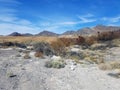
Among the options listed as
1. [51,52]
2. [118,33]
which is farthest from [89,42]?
[51,52]

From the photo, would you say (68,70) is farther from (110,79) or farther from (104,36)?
(104,36)

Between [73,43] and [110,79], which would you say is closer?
[110,79]

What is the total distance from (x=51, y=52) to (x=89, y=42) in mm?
18771

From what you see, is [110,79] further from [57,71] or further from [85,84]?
[57,71]

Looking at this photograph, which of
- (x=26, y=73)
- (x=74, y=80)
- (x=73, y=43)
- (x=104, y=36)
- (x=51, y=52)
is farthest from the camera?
(x=104, y=36)

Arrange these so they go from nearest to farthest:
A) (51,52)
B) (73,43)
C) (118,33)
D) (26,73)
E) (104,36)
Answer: (26,73) < (51,52) < (73,43) < (104,36) < (118,33)

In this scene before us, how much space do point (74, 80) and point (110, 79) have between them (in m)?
2.20

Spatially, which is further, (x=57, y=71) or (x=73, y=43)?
(x=73, y=43)

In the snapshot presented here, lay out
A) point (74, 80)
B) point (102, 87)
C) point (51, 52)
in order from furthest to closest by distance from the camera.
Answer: point (51, 52)
point (74, 80)
point (102, 87)

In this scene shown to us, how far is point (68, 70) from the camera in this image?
18.1m

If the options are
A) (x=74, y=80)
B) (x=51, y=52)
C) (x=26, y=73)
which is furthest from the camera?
(x=51, y=52)

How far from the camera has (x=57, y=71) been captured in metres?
Answer: 17.8

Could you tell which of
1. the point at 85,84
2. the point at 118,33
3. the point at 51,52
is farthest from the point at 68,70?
the point at 118,33

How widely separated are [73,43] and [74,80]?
33342 mm
